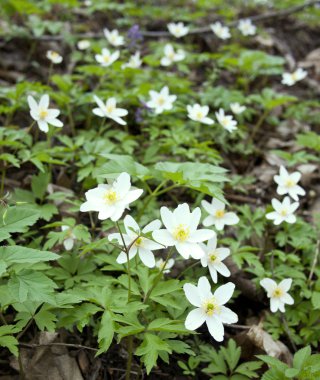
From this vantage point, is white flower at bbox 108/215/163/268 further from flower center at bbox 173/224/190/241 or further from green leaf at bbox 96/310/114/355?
green leaf at bbox 96/310/114/355

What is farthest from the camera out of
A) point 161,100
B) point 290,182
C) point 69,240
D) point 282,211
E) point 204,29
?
point 204,29

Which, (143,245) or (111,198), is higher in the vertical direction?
(111,198)

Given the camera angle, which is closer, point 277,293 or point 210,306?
point 210,306

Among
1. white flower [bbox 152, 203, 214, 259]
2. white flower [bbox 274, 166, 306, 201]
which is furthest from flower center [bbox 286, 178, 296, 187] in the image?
white flower [bbox 152, 203, 214, 259]

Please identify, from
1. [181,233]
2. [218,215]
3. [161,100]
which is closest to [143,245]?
[181,233]

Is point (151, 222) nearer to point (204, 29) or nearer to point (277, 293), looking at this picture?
point (277, 293)

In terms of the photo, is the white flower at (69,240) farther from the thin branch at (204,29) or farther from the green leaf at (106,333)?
the thin branch at (204,29)

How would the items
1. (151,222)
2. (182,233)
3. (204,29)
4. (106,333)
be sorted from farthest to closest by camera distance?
1. (204,29)
2. (151,222)
3. (182,233)
4. (106,333)
